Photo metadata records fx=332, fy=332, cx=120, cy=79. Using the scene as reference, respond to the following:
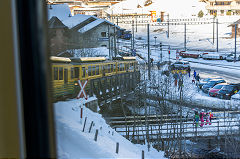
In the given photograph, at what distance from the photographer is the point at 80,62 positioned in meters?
6.36

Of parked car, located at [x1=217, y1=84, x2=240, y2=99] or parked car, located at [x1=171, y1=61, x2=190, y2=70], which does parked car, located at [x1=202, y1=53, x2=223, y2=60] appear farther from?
parked car, located at [x1=217, y1=84, x2=240, y2=99]

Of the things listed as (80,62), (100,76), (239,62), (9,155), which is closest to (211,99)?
(100,76)

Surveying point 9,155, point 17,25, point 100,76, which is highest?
point 17,25

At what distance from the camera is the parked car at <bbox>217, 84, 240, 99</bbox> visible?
8.64m

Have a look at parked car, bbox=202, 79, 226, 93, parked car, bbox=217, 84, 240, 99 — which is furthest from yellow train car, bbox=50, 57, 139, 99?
parked car, bbox=217, 84, 240, 99

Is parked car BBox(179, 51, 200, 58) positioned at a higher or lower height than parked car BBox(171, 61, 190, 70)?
higher

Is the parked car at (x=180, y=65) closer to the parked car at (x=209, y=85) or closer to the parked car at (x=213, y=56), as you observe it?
the parked car at (x=209, y=85)

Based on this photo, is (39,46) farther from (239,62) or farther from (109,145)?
(239,62)

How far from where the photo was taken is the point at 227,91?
8.71 m

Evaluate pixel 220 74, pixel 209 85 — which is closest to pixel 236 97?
pixel 209 85

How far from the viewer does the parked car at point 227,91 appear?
864cm

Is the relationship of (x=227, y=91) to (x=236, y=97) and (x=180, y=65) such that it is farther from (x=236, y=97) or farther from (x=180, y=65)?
(x=180, y=65)

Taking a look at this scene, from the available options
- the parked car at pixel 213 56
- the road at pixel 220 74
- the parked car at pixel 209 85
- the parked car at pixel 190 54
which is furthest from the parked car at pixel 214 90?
the parked car at pixel 190 54

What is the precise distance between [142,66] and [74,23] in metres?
3.19
